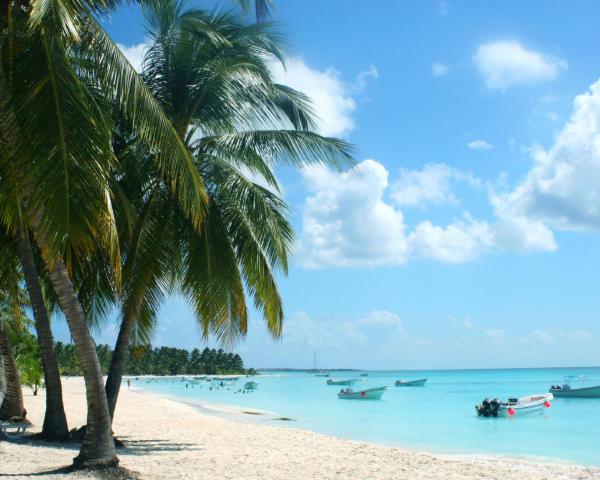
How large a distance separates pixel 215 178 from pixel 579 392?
4473cm

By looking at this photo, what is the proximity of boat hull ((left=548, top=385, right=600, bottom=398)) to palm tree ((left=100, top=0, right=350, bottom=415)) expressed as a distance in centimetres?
4320

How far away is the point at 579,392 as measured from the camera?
48.0 m

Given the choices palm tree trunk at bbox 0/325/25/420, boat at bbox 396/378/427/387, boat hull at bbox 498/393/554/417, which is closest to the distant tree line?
boat at bbox 396/378/427/387

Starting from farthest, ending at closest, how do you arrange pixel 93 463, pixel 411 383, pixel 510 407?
pixel 411 383 → pixel 510 407 → pixel 93 463

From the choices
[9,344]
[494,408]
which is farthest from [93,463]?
[494,408]

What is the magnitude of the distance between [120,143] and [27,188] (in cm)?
560

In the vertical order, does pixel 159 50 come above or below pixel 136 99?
above

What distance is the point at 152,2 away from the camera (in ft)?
29.4

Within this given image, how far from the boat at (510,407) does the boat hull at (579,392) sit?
14491mm

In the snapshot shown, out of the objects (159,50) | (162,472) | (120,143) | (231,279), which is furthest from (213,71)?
(162,472)

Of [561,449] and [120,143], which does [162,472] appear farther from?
[561,449]

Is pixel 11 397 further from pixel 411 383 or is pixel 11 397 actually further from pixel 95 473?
pixel 411 383

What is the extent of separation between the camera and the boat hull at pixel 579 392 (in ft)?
156

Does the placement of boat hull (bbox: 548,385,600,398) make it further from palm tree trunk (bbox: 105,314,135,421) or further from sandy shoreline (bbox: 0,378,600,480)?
palm tree trunk (bbox: 105,314,135,421)
